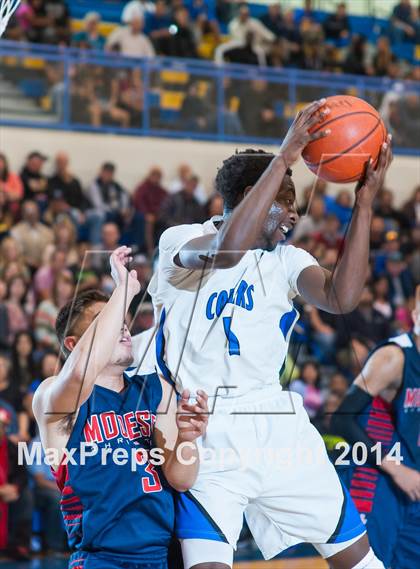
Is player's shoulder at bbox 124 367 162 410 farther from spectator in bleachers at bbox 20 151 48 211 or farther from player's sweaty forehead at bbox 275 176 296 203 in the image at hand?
spectator in bleachers at bbox 20 151 48 211

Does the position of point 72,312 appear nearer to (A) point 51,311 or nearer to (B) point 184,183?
(A) point 51,311

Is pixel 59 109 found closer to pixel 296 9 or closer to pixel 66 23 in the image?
pixel 66 23

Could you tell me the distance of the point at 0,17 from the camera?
4.66m

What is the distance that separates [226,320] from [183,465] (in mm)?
633

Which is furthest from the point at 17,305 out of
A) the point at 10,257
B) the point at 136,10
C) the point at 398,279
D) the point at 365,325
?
the point at 136,10

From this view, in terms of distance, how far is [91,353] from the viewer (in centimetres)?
380

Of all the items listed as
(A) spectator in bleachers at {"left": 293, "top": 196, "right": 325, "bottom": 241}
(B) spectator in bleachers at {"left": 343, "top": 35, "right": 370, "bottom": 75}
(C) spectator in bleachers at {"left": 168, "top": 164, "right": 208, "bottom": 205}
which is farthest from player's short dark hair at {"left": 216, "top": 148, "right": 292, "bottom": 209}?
(B) spectator in bleachers at {"left": 343, "top": 35, "right": 370, "bottom": 75}

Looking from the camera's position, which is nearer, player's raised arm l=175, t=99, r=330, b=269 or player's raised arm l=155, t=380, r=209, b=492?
player's raised arm l=175, t=99, r=330, b=269

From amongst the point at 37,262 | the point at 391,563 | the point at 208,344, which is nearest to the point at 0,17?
the point at 208,344

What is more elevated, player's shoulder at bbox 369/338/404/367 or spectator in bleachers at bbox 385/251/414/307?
player's shoulder at bbox 369/338/404/367

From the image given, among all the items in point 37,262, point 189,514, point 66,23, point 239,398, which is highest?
point 239,398

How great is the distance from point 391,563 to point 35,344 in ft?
14.4

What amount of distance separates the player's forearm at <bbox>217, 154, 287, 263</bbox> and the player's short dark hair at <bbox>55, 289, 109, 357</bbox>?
78 centimetres

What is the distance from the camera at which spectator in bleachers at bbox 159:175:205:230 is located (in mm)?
11375
